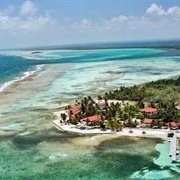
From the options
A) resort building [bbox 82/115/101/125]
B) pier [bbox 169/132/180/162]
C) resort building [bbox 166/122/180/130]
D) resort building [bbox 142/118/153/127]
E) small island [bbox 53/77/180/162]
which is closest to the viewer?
pier [bbox 169/132/180/162]

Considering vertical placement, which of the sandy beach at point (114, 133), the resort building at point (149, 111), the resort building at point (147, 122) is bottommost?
the sandy beach at point (114, 133)

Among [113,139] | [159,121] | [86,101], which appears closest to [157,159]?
[113,139]

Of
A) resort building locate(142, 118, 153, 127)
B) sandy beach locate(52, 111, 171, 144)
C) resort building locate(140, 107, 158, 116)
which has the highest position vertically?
resort building locate(140, 107, 158, 116)

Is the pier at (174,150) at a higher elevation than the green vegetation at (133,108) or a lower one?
lower

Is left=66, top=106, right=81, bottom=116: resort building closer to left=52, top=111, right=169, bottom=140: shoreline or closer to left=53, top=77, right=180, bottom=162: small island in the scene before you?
left=53, top=77, right=180, bottom=162: small island

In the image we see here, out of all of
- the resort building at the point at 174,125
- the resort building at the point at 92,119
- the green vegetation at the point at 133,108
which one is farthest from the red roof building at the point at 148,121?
the resort building at the point at 92,119

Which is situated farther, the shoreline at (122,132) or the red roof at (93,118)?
the red roof at (93,118)

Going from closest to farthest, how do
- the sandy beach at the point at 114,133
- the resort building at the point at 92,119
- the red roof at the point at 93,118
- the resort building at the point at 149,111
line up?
the sandy beach at the point at 114,133, the resort building at the point at 92,119, the red roof at the point at 93,118, the resort building at the point at 149,111

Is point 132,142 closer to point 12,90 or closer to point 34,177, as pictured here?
point 34,177

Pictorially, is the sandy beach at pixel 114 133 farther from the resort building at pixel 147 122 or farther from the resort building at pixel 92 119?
the resort building at pixel 92 119

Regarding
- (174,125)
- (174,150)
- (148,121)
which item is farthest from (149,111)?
(174,150)

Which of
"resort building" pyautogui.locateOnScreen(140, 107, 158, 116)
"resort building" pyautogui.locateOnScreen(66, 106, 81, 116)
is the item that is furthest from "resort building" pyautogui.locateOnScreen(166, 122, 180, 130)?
"resort building" pyautogui.locateOnScreen(66, 106, 81, 116)
